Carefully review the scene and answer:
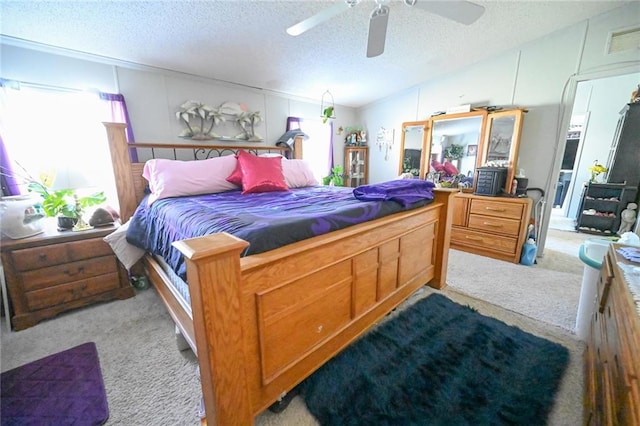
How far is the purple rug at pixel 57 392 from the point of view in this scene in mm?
1130

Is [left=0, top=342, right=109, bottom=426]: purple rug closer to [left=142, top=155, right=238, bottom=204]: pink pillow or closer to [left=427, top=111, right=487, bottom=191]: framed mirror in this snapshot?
[left=142, top=155, right=238, bottom=204]: pink pillow

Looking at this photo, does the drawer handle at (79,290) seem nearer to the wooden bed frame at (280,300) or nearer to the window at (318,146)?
the wooden bed frame at (280,300)

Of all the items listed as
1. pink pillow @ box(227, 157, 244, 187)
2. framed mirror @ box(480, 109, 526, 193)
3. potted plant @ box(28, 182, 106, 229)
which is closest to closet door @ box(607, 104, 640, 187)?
framed mirror @ box(480, 109, 526, 193)

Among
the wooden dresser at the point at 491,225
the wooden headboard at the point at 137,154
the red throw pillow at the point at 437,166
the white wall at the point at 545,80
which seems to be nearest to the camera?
the wooden headboard at the point at 137,154

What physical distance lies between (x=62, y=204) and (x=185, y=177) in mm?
896

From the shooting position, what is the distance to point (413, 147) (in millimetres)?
3941

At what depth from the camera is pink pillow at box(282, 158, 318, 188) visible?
9.38 feet

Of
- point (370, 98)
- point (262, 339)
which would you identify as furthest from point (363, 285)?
point (370, 98)

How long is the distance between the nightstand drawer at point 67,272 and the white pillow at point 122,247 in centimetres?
20

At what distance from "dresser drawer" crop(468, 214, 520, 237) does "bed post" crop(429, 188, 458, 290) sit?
49.3 inches

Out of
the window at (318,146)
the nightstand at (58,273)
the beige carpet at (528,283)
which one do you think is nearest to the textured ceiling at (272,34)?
the window at (318,146)

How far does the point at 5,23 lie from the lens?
172cm

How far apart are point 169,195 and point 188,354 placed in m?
1.27

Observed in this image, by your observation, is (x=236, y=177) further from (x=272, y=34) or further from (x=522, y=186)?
(x=522, y=186)
